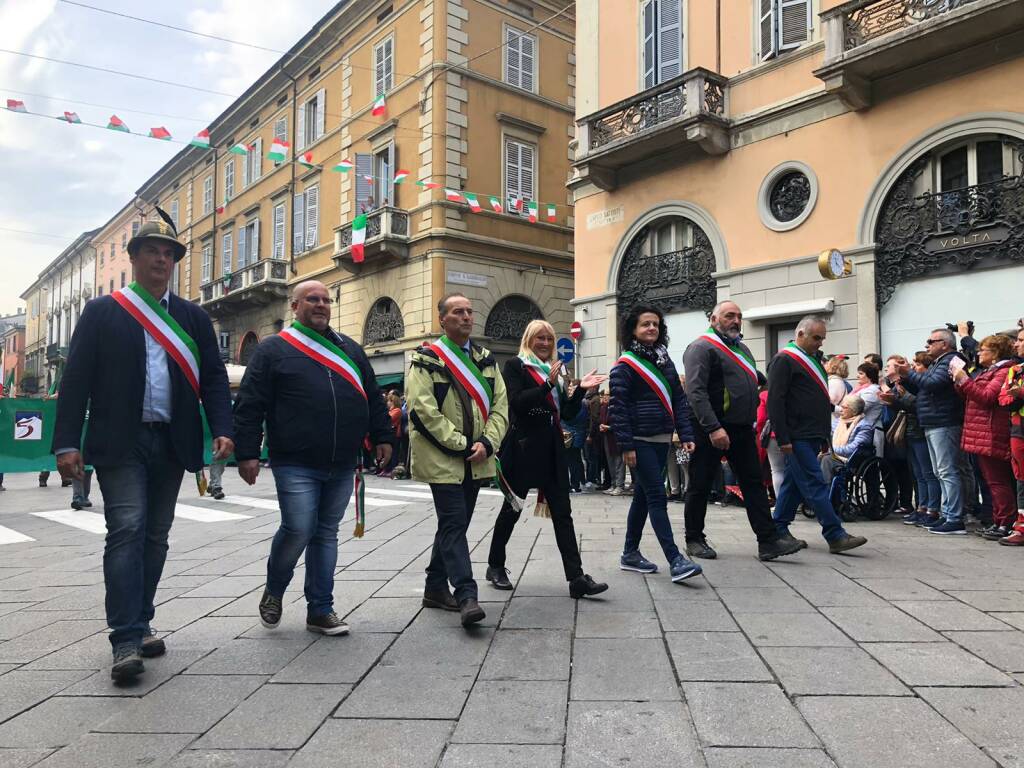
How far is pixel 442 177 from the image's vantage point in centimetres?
Answer: 2181

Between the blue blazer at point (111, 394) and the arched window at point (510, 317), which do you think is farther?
the arched window at point (510, 317)

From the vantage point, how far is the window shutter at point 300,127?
28.3 meters

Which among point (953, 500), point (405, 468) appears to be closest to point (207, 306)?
point (405, 468)

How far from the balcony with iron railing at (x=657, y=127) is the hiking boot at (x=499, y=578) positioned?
1150 centimetres

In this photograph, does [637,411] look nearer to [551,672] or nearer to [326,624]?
[551,672]

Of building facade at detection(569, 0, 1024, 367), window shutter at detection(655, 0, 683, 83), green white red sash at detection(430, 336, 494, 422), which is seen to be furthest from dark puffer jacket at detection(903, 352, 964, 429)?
window shutter at detection(655, 0, 683, 83)

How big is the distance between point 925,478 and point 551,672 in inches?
244

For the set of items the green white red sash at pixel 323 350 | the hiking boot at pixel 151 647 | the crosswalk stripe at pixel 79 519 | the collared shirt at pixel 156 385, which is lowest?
the crosswalk stripe at pixel 79 519

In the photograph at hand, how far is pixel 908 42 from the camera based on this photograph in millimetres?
11531

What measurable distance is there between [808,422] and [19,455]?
12.0 metres

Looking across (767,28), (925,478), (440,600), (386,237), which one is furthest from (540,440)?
(386,237)

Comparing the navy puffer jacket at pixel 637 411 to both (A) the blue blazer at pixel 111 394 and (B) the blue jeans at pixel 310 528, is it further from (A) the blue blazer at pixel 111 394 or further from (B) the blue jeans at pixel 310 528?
(A) the blue blazer at pixel 111 394

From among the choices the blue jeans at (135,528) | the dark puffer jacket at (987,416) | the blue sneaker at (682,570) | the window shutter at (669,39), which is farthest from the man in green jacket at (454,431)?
the window shutter at (669,39)

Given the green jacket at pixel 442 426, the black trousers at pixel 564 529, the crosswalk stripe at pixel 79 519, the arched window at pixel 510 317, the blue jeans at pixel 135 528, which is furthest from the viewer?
the arched window at pixel 510 317
